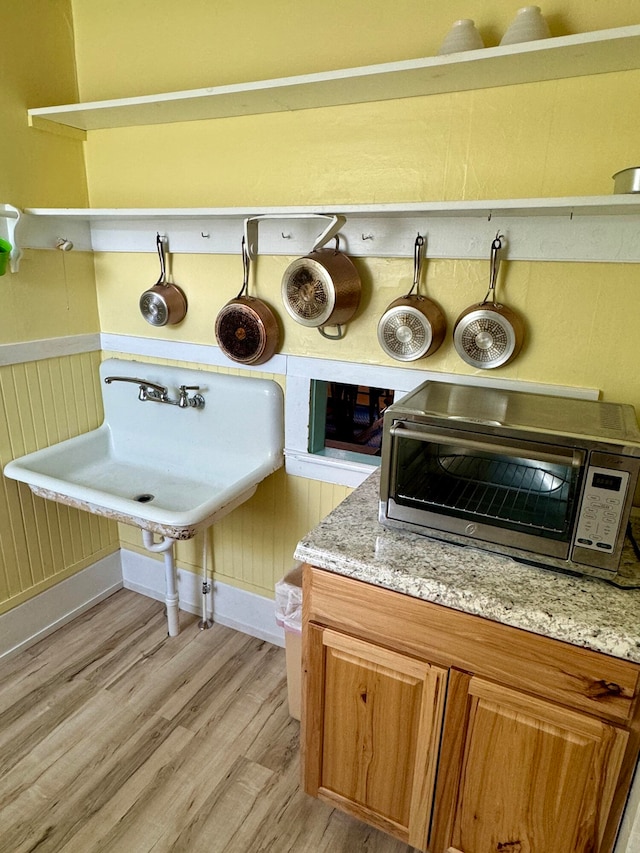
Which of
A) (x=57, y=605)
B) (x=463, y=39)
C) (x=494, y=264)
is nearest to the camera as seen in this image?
(x=463, y=39)

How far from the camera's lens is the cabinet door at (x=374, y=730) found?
1.17 m

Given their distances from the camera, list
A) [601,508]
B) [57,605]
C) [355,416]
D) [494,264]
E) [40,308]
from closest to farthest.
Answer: [601,508]
[494,264]
[355,416]
[40,308]
[57,605]

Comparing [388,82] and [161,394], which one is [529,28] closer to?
[388,82]

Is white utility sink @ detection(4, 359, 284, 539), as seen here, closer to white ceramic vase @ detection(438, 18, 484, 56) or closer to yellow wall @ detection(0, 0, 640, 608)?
yellow wall @ detection(0, 0, 640, 608)

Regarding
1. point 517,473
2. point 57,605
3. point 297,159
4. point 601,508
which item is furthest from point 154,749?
point 297,159

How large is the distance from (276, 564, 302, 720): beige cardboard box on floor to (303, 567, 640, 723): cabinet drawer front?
1.30 feet

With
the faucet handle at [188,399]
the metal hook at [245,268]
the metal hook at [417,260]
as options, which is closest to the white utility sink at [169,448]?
the faucet handle at [188,399]

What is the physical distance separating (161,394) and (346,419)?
0.71 metres

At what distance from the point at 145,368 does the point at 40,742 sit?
1307 mm

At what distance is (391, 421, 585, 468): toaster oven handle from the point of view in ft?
3.33

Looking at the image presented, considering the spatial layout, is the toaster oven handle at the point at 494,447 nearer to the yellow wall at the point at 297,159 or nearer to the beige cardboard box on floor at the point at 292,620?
the yellow wall at the point at 297,159

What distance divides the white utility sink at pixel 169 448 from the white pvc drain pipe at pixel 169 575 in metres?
0.20

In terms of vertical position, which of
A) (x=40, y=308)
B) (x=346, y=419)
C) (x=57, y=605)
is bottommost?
(x=57, y=605)

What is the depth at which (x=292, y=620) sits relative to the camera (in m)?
1.65
